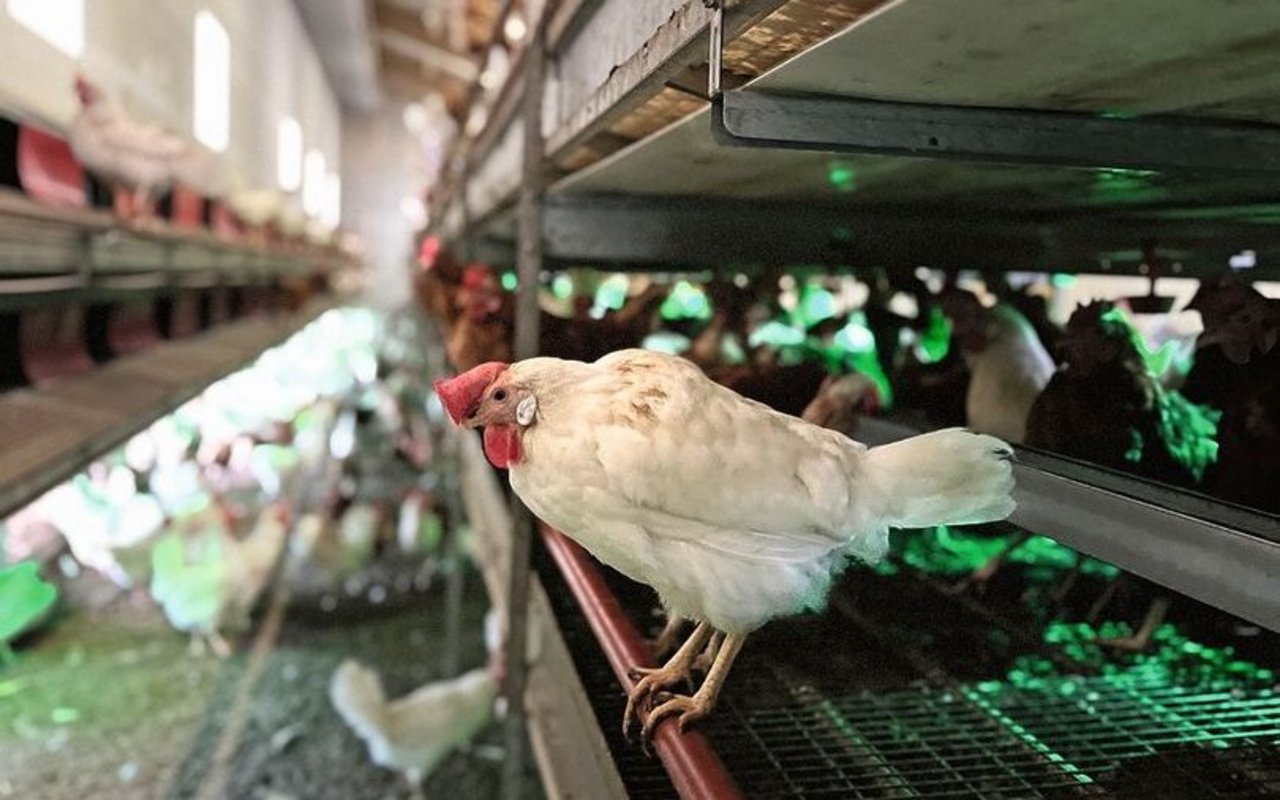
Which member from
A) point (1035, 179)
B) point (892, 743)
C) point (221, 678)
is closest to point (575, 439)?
point (892, 743)

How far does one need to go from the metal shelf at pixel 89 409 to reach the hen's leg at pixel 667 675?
29.9 inches

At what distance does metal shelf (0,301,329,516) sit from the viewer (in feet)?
4.51

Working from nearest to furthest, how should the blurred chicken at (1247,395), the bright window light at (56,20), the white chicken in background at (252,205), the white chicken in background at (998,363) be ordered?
the blurred chicken at (1247,395) < the white chicken in background at (998,363) < the bright window light at (56,20) < the white chicken in background at (252,205)

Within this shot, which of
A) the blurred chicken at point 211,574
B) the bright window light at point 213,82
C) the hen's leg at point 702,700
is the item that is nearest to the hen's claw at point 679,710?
the hen's leg at point 702,700

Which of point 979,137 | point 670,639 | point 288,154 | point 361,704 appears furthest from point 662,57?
point 288,154

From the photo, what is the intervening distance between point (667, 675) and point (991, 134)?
659 millimetres

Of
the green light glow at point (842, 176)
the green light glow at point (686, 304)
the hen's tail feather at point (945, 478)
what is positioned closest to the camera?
the hen's tail feather at point (945, 478)

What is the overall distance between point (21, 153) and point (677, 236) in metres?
1.90

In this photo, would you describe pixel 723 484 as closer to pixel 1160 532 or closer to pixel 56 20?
pixel 1160 532

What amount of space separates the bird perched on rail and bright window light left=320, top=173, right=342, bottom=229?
14605mm

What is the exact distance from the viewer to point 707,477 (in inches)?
37.9

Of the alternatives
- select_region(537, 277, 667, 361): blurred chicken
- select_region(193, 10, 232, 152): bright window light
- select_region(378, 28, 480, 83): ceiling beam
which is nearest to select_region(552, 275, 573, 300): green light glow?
select_region(537, 277, 667, 361): blurred chicken

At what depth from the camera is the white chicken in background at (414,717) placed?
338 centimetres

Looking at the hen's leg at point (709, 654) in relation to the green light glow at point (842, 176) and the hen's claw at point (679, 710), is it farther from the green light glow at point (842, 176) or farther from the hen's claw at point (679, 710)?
the green light glow at point (842, 176)
